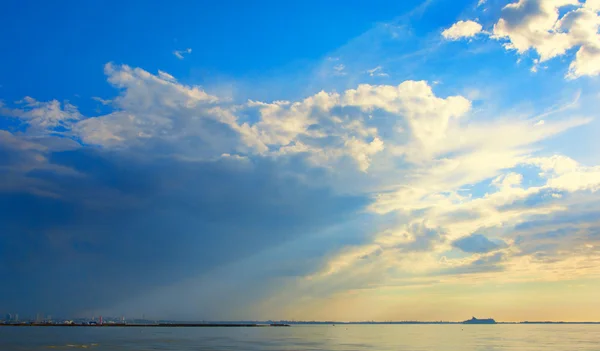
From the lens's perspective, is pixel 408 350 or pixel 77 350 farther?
pixel 408 350

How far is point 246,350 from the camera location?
300 feet

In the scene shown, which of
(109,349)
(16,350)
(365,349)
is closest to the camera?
(16,350)

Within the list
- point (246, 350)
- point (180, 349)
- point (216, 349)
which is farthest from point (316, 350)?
point (180, 349)

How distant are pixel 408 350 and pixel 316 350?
1820cm

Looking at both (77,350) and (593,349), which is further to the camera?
(593,349)

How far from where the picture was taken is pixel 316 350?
9256 centimetres

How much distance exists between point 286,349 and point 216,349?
1366 cm

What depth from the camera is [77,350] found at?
87438 mm

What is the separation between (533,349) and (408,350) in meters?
27.3

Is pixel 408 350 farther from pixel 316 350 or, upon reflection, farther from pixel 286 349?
pixel 286 349

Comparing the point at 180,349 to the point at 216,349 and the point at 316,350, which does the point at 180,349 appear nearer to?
the point at 216,349

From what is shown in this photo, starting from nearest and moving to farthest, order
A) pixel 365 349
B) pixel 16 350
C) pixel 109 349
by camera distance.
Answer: pixel 16 350 → pixel 109 349 → pixel 365 349

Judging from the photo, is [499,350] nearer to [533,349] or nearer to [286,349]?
[533,349]

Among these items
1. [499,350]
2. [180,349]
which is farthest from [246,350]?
[499,350]
